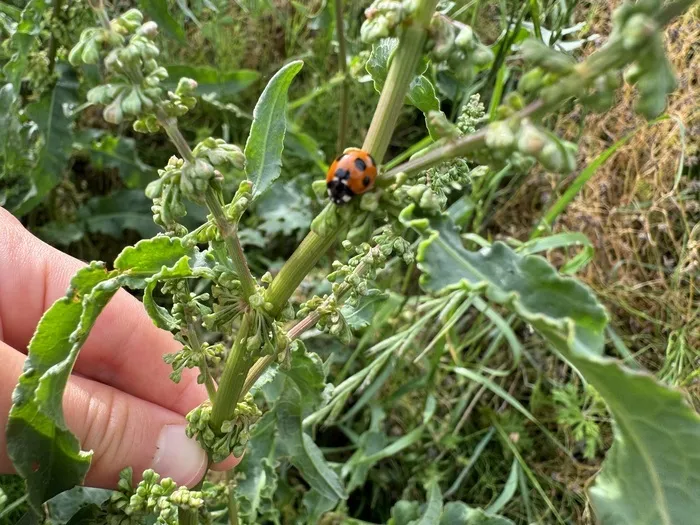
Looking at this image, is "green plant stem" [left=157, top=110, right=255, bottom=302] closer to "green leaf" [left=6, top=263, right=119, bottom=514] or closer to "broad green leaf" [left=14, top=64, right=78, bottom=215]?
"green leaf" [left=6, top=263, right=119, bottom=514]

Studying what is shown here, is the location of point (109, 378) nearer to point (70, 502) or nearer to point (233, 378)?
point (70, 502)

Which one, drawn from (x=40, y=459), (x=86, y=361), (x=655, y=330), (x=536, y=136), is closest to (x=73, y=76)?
(x=86, y=361)

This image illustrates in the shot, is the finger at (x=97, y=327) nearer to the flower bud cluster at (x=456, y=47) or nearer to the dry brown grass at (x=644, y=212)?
the flower bud cluster at (x=456, y=47)

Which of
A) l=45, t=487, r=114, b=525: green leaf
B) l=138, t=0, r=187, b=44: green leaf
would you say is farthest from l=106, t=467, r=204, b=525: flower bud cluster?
l=138, t=0, r=187, b=44: green leaf

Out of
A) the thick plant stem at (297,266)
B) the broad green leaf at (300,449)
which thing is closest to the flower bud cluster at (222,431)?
the thick plant stem at (297,266)

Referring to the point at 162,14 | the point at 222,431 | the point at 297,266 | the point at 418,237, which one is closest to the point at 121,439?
the point at 222,431

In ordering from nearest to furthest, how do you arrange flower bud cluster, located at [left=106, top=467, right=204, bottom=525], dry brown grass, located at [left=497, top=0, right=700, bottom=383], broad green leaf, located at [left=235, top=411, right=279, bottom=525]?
flower bud cluster, located at [left=106, top=467, right=204, bottom=525] < broad green leaf, located at [left=235, top=411, right=279, bottom=525] < dry brown grass, located at [left=497, top=0, right=700, bottom=383]

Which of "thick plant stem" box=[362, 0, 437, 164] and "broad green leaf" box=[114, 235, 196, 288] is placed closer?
"thick plant stem" box=[362, 0, 437, 164]

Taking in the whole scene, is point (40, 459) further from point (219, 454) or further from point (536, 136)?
point (536, 136)
